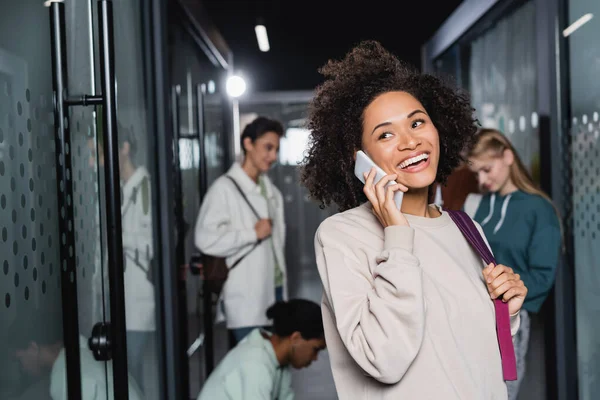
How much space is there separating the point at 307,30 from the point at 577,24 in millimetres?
6046

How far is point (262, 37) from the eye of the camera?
913cm

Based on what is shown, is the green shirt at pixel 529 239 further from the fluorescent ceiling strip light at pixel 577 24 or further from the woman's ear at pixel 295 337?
the woman's ear at pixel 295 337

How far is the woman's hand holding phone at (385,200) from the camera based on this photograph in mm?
1442

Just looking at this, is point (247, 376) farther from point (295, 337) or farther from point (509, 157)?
point (509, 157)

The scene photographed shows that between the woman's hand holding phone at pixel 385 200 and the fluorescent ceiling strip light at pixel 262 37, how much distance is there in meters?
7.37

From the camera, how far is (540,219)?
3221mm

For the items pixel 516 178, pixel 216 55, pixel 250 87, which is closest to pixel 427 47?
pixel 216 55

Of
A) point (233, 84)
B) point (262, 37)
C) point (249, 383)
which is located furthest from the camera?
point (262, 37)

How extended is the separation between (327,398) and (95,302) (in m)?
2.74

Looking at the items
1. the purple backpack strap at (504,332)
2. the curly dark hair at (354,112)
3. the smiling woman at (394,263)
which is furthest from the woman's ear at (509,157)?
the purple backpack strap at (504,332)

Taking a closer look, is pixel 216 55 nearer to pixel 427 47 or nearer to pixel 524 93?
pixel 427 47

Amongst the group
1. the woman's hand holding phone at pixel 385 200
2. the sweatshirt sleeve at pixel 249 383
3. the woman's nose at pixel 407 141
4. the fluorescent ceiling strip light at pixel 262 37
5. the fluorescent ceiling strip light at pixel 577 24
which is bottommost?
the sweatshirt sleeve at pixel 249 383

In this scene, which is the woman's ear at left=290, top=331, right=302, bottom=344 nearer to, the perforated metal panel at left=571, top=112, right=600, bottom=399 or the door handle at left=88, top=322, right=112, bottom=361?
the door handle at left=88, top=322, right=112, bottom=361

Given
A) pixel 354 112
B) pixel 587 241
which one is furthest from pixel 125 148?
pixel 587 241
